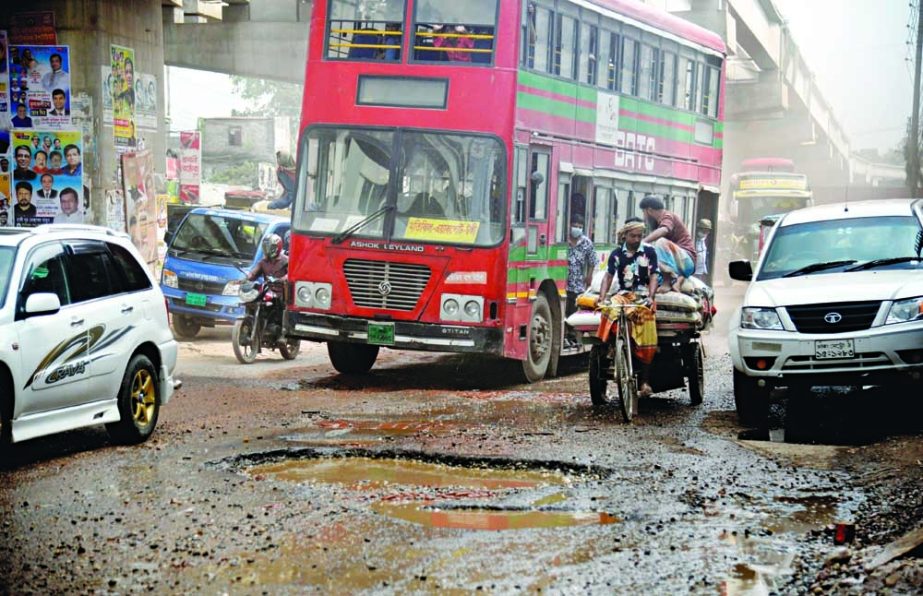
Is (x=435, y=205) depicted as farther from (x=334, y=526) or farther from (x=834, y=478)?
(x=334, y=526)

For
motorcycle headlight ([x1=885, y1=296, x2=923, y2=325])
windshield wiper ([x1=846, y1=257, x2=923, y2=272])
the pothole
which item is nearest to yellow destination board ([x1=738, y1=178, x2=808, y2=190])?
windshield wiper ([x1=846, y1=257, x2=923, y2=272])

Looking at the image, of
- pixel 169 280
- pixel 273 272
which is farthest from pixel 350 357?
pixel 169 280

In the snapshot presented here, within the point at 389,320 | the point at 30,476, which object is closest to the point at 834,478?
the point at 30,476

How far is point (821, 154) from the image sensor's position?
2867 inches

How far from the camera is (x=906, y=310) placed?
33.6 feet

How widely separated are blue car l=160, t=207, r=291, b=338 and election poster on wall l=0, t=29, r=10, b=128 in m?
2.95

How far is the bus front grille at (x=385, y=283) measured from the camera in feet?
45.3

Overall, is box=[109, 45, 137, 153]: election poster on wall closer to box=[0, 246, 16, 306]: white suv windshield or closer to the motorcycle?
the motorcycle

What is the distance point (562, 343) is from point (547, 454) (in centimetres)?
675

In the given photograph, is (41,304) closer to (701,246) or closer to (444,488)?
(444,488)

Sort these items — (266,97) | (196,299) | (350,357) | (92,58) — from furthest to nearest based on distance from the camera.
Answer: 1. (266,97)
2. (92,58)
3. (196,299)
4. (350,357)

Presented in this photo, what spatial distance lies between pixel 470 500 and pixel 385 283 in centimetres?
632

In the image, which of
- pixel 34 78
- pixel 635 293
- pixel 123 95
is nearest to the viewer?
pixel 635 293

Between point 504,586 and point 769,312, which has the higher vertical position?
point 769,312
